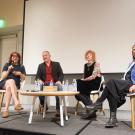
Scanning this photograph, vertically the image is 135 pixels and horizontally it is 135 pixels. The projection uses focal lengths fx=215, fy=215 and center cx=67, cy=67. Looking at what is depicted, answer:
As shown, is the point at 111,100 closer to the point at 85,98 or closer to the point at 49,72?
the point at 85,98

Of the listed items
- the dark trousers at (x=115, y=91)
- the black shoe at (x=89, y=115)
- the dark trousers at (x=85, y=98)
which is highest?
the dark trousers at (x=115, y=91)

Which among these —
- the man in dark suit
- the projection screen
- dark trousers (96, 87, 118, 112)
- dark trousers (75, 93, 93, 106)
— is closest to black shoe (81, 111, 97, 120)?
dark trousers (75, 93, 93, 106)

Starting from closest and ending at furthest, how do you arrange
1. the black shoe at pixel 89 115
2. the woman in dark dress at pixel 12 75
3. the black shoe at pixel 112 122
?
the black shoe at pixel 112 122 → the black shoe at pixel 89 115 → the woman in dark dress at pixel 12 75

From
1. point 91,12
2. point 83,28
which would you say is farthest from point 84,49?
point 91,12

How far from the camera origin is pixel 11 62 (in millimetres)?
3572

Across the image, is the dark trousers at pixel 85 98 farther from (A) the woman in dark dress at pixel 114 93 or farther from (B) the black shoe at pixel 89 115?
(A) the woman in dark dress at pixel 114 93

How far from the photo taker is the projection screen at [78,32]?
12.5 ft

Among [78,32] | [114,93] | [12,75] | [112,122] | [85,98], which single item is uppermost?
[78,32]

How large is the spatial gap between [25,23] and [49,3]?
0.69 metres

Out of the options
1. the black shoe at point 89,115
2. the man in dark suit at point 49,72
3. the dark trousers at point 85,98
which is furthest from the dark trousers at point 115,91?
the man in dark suit at point 49,72

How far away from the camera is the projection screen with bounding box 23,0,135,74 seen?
3797 millimetres

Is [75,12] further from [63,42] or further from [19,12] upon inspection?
[19,12]

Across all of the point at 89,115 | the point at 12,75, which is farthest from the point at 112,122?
the point at 12,75

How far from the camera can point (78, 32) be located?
13.6 feet
